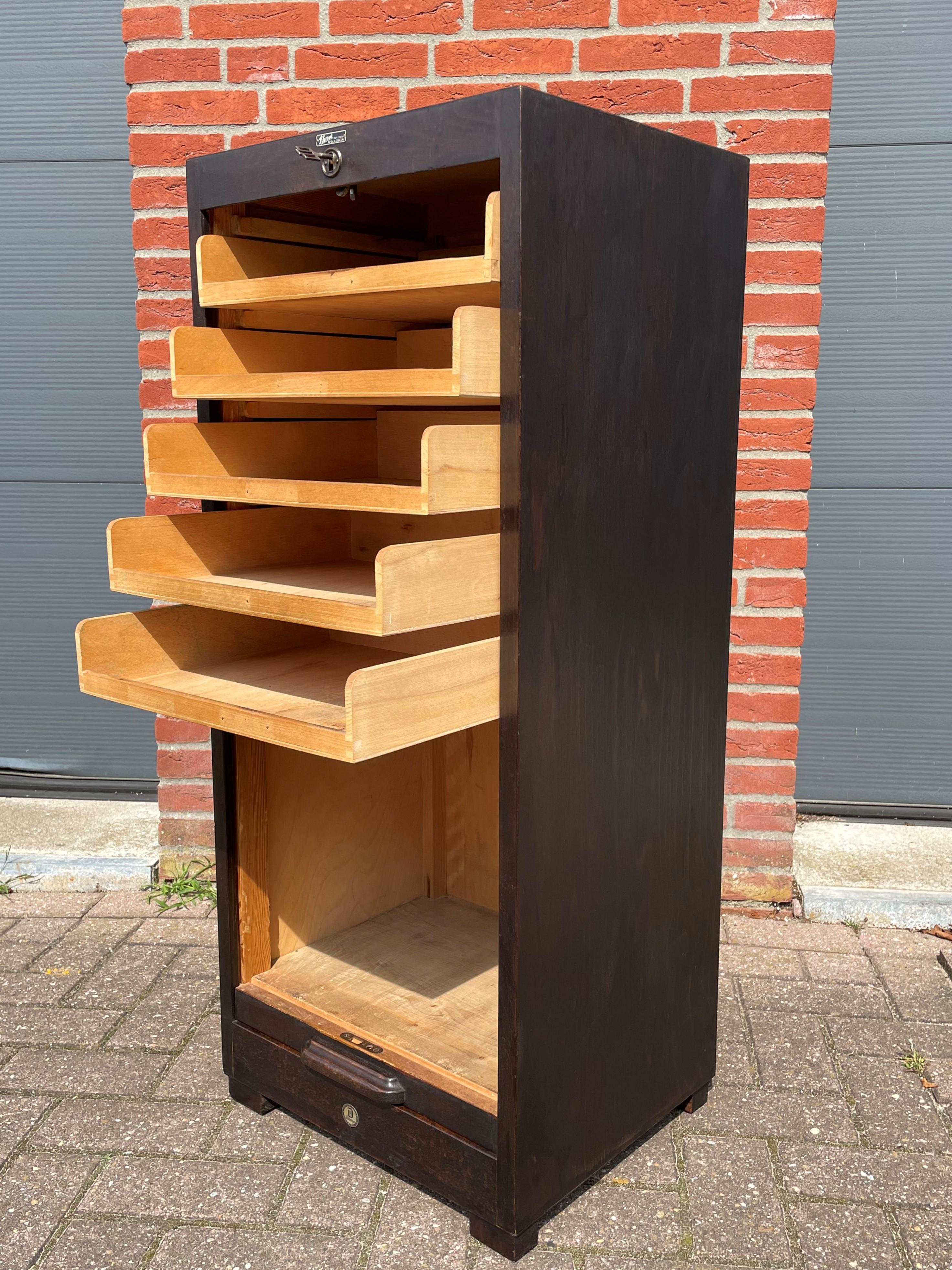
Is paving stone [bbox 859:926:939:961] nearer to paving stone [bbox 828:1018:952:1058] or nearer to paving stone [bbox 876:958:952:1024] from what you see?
paving stone [bbox 876:958:952:1024]

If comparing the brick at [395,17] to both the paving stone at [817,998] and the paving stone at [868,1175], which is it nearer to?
the paving stone at [817,998]

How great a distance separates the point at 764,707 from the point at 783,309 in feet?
3.25

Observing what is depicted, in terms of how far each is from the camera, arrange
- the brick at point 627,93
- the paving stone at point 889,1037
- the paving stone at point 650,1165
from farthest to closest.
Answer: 1. the brick at point 627,93
2. the paving stone at point 889,1037
3. the paving stone at point 650,1165

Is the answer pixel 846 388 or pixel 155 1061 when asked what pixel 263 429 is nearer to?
pixel 155 1061

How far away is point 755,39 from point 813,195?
376 mm

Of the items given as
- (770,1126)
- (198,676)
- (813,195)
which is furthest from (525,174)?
(770,1126)

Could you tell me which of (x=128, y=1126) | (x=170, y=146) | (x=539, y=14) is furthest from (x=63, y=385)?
(x=128, y=1126)

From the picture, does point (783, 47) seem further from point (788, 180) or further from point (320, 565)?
point (320, 565)

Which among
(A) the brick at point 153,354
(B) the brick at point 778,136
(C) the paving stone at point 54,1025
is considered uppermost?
(B) the brick at point 778,136

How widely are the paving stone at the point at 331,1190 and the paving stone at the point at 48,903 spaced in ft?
4.09

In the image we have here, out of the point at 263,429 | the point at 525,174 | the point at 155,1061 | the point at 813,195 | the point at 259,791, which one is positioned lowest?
the point at 155,1061

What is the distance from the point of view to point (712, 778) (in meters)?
2.20

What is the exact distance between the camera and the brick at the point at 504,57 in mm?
2789

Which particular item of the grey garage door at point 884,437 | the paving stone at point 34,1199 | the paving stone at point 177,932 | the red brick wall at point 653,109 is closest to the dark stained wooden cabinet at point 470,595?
the paving stone at point 34,1199
